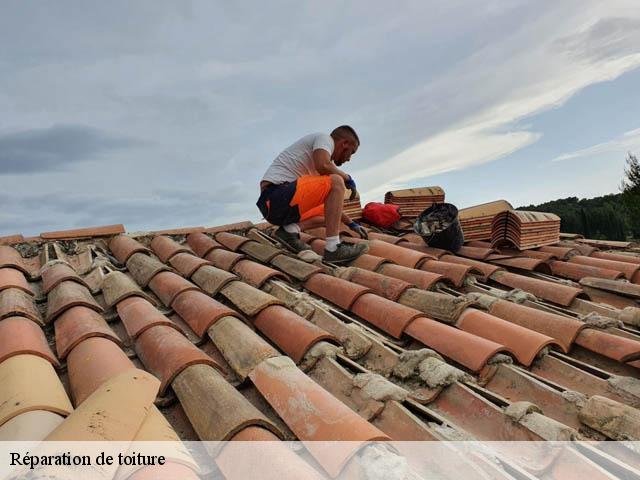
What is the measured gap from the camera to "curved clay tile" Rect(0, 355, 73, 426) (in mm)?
1567

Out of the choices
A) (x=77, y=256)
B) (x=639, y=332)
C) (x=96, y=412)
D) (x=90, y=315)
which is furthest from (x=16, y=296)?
(x=639, y=332)

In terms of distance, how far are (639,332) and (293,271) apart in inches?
94.4

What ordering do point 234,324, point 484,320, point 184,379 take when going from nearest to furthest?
1. point 184,379
2. point 234,324
3. point 484,320

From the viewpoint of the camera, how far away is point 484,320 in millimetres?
2576

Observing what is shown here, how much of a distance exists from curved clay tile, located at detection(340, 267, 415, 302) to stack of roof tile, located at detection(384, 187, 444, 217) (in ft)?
9.64

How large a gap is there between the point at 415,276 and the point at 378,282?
0.31 metres

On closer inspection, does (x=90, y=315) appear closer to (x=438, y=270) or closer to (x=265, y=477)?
(x=265, y=477)

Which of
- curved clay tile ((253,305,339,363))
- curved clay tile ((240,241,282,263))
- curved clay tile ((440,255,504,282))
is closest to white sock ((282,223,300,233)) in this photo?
curved clay tile ((240,241,282,263))

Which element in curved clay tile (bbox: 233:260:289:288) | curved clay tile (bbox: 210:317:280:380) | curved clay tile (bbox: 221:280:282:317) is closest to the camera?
curved clay tile (bbox: 210:317:280:380)

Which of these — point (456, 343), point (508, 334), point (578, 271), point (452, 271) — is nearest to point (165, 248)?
point (452, 271)

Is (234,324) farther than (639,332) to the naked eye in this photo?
No

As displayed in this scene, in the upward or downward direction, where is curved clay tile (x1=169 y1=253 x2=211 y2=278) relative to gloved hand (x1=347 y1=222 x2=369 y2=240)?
downward

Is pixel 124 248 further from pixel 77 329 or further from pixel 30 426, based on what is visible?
pixel 30 426

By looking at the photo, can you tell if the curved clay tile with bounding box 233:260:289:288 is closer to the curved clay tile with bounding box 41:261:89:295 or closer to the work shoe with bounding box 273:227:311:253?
the work shoe with bounding box 273:227:311:253
